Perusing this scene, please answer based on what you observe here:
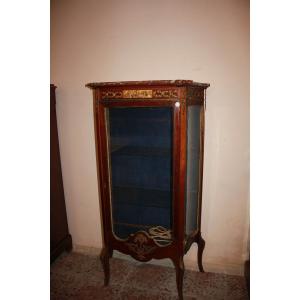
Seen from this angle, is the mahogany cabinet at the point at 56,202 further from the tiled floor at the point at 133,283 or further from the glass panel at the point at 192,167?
the glass panel at the point at 192,167

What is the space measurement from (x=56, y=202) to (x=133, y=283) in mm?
795

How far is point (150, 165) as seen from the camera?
5.48 feet

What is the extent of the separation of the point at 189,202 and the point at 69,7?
155cm

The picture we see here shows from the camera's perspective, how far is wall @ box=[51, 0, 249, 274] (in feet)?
5.43

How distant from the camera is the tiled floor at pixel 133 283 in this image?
1669 millimetres

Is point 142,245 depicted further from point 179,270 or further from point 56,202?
point 56,202

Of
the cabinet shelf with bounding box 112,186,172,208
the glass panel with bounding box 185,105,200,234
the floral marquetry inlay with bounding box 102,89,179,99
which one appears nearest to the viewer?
the floral marquetry inlay with bounding box 102,89,179,99

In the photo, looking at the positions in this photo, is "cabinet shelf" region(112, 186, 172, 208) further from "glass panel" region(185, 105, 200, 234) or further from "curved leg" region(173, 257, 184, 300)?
"curved leg" region(173, 257, 184, 300)

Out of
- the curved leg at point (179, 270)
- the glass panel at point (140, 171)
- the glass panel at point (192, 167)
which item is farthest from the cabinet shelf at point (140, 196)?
the curved leg at point (179, 270)

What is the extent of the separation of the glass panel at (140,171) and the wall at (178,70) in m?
0.35

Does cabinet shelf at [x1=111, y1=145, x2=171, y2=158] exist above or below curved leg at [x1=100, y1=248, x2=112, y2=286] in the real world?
above

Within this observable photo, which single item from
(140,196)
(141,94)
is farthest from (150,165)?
(141,94)

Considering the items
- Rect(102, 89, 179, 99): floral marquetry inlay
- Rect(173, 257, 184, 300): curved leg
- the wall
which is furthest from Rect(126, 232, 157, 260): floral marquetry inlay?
Rect(102, 89, 179, 99): floral marquetry inlay

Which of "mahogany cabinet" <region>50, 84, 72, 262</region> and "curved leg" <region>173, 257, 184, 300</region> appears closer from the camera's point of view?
"curved leg" <region>173, 257, 184, 300</region>
